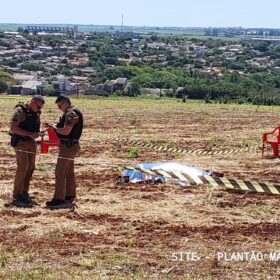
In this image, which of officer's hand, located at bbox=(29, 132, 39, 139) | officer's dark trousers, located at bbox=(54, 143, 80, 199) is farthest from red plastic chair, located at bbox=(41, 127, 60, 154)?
officer's dark trousers, located at bbox=(54, 143, 80, 199)

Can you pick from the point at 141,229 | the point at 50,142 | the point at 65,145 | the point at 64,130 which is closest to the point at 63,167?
the point at 65,145

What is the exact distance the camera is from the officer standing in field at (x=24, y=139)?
961cm

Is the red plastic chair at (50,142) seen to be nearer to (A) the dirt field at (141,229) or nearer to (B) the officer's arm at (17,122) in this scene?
(A) the dirt field at (141,229)

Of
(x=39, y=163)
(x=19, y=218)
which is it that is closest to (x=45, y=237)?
(x=19, y=218)

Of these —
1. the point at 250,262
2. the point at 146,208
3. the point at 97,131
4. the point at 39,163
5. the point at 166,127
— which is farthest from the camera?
the point at 166,127

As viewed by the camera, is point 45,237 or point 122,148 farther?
point 122,148

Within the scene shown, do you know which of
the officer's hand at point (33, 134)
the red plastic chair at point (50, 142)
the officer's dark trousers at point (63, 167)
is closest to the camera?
the officer's dark trousers at point (63, 167)

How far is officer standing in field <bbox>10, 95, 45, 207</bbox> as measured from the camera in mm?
9609

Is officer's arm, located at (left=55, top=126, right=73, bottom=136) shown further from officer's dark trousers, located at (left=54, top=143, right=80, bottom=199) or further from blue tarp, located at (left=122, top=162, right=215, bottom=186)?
blue tarp, located at (left=122, top=162, right=215, bottom=186)

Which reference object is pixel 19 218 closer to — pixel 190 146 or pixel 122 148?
pixel 122 148

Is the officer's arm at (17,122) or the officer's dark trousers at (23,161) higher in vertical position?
the officer's arm at (17,122)

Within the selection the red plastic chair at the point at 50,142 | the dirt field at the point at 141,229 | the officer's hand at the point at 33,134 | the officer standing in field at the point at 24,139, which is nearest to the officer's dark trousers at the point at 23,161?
the officer standing in field at the point at 24,139

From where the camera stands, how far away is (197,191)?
1057 centimetres

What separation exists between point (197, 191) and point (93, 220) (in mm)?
2329
